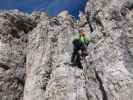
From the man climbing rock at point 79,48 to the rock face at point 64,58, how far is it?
1.30ft

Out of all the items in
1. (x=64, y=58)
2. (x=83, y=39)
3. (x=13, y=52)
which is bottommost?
(x=64, y=58)

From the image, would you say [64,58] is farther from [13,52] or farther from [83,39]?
[13,52]

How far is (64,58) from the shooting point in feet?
69.4

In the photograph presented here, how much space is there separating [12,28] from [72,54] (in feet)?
21.5

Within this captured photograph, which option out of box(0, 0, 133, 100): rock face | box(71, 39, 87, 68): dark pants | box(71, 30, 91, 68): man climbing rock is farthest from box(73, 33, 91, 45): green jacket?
box(0, 0, 133, 100): rock face

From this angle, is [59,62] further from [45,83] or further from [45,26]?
[45,26]

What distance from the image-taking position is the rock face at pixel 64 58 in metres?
17.7

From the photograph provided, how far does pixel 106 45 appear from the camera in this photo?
754 inches

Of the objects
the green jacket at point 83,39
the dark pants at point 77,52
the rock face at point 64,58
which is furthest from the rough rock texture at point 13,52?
the green jacket at point 83,39

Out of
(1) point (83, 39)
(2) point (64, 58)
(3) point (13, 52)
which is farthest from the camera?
(3) point (13, 52)

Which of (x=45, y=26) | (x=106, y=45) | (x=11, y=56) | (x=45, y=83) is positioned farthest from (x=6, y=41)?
(x=106, y=45)

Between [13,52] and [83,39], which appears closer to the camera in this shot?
[83,39]

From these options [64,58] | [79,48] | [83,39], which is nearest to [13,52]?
[64,58]

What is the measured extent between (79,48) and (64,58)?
5.11 feet
